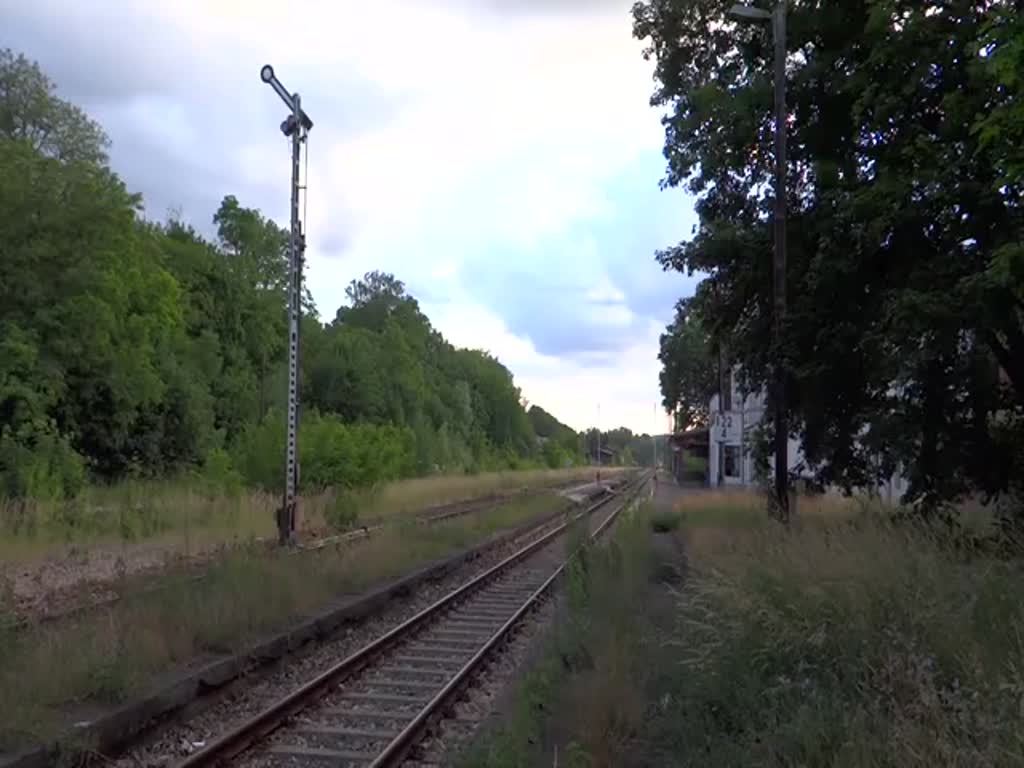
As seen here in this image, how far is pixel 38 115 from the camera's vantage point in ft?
125

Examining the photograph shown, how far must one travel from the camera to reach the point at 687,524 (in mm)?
23547

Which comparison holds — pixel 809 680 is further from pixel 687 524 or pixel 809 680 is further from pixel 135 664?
pixel 687 524

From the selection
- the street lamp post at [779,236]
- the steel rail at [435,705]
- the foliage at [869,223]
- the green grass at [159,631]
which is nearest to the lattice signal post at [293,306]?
the green grass at [159,631]

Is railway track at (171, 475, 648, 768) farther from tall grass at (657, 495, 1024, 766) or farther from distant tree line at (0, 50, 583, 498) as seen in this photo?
distant tree line at (0, 50, 583, 498)

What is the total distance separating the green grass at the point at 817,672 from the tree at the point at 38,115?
3525 cm

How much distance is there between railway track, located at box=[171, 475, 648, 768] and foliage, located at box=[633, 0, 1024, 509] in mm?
6594

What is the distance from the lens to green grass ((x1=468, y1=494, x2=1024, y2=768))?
4844 mm

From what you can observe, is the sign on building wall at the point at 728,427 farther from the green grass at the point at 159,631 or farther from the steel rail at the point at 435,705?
the steel rail at the point at 435,705

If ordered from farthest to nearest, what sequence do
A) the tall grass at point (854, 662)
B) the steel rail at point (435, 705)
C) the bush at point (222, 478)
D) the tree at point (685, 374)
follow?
1. the tree at point (685, 374)
2. the bush at point (222, 478)
3. the steel rail at point (435, 705)
4. the tall grass at point (854, 662)

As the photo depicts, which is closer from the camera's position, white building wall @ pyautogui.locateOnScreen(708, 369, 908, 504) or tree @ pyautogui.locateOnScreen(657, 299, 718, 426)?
white building wall @ pyautogui.locateOnScreen(708, 369, 908, 504)

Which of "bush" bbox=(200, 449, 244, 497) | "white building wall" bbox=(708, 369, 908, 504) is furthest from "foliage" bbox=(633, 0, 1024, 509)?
"bush" bbox=(200, 449, 244, 497)

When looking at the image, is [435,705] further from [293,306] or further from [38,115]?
[38,115]

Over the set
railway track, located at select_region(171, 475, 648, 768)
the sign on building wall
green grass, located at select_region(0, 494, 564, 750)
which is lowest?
railway track, located at select_region(171, 475, 648, 768)

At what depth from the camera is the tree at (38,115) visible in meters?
37.8
